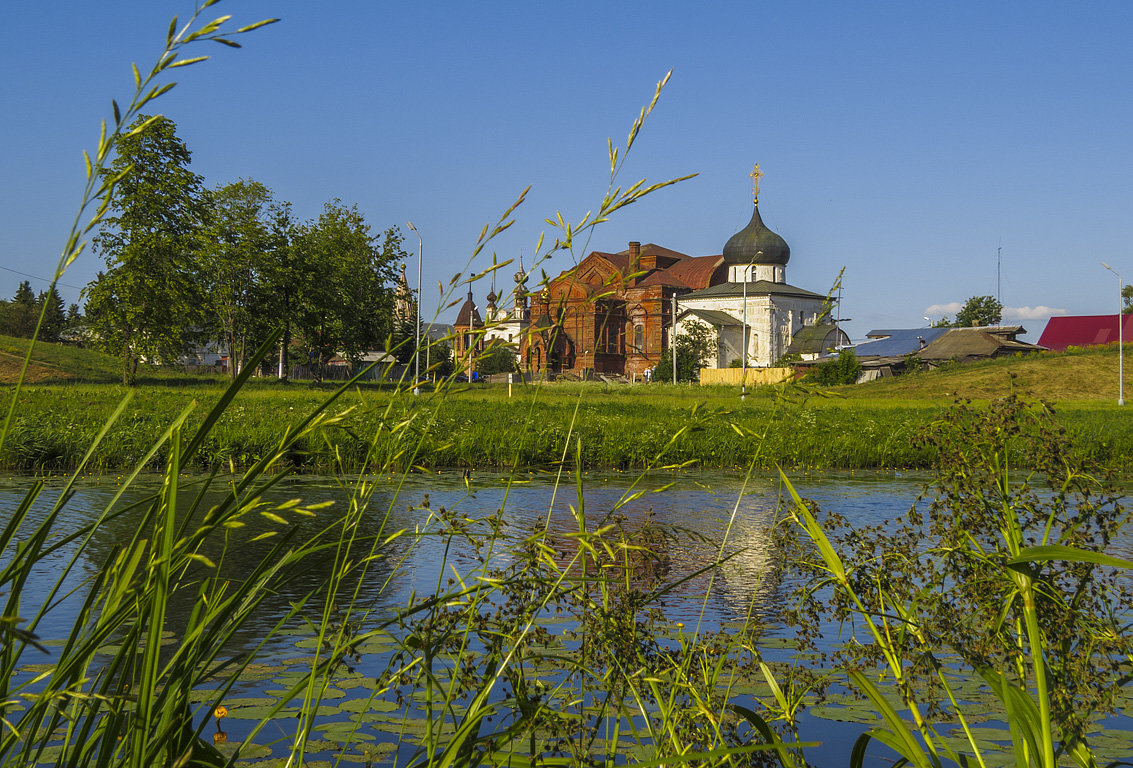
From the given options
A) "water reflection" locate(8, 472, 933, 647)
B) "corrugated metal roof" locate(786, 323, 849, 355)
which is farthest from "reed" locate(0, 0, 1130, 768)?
"water reflection" locate(8, 472, 933, 647)

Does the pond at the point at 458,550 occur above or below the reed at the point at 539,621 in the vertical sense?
below

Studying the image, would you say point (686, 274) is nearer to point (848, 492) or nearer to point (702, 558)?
point (848, 492)

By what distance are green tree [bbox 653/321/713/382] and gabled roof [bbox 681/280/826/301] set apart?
658cm

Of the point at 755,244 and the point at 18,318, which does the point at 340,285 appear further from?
the point at 18,318

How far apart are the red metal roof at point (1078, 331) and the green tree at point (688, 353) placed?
99.7 feet

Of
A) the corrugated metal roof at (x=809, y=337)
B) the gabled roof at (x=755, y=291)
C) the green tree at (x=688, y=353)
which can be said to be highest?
the gabled roof at (x=755, y=291)

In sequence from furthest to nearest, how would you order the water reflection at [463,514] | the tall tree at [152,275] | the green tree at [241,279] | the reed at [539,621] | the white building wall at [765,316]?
the white building wall at [765,316], the green tree at [241,279], the tall tree at [152,275], the water reflection at [463,514], the reed at [539,621]

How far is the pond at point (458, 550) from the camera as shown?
3090 mm

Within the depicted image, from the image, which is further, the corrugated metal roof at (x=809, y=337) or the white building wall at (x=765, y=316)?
the white building wall at (x=765, y=316)

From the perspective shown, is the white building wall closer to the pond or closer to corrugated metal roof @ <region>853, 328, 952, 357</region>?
corrugated metal roof @ <region>853, 328, 952, 357</region>

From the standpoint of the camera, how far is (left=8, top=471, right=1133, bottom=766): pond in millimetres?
3090

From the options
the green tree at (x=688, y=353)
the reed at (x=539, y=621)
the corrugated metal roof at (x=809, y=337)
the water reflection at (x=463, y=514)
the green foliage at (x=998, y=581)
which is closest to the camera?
the reed at (x=539, y=621)

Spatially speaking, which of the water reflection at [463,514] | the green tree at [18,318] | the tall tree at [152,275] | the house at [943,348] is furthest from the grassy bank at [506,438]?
the green tree at [18,318]

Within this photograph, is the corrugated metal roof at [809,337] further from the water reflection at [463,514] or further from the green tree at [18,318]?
the green tree at [18,318]
